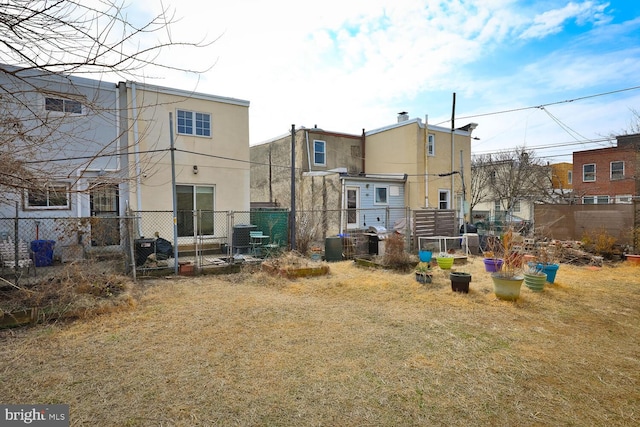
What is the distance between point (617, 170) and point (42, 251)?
1374 inches

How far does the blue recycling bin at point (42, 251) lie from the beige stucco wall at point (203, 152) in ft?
7.83

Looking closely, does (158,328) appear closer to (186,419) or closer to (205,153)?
(186,419)

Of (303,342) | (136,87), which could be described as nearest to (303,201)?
(136,87)

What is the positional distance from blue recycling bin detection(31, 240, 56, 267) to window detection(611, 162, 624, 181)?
34.5 metres

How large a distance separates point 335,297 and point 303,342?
2.55 metres

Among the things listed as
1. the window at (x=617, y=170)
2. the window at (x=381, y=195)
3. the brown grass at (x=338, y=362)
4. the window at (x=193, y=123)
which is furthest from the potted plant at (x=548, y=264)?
the window at (x=617, y=170)

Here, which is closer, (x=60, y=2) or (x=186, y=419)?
(x=60, y=2)

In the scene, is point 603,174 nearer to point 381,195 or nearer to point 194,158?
point 381,195

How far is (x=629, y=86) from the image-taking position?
14.1 meters

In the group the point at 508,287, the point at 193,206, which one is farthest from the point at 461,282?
the point at 193,206

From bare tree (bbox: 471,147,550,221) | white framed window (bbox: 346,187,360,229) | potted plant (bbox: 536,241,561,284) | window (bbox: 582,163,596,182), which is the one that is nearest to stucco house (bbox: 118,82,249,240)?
white framed window (bbox: 346,187,360,229)

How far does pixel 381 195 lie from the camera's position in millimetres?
17328

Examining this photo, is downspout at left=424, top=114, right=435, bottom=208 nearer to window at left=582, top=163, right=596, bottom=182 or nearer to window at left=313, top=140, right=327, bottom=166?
window at left=313, top=140, right=327, bottom=166

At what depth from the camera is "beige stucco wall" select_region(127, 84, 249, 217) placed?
36.2ft
